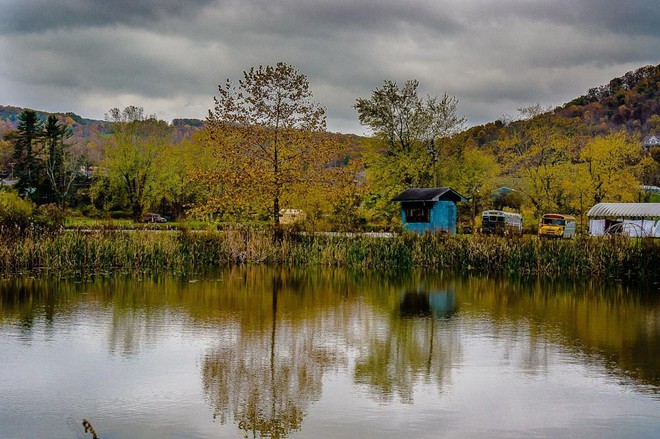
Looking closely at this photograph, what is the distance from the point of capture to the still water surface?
10.6 meters

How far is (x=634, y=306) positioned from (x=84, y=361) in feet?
55.4

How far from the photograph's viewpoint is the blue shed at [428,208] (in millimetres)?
52125

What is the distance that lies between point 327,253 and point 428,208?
19587 mm

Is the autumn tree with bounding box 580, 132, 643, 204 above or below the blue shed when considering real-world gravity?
above

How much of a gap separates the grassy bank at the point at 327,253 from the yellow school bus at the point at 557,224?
25.6 meters

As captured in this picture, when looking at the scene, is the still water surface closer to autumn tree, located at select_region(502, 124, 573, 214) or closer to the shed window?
the shed window

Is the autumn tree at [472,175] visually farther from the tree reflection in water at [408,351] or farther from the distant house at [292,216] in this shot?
the tree reflection in water at [408,351]

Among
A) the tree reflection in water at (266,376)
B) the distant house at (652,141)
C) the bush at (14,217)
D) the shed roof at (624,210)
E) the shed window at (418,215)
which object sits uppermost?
the distant house at (652,141)

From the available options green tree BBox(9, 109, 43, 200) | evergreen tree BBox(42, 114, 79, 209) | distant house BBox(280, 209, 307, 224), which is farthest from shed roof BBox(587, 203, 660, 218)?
green tree BBox(9, 109, 43, 200)

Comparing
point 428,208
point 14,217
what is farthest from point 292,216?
point 14,217

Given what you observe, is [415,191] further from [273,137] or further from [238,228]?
[238,228]

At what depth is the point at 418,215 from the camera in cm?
5338

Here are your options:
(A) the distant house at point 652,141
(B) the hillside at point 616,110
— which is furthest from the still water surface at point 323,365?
(A) the distant house at point 652,141

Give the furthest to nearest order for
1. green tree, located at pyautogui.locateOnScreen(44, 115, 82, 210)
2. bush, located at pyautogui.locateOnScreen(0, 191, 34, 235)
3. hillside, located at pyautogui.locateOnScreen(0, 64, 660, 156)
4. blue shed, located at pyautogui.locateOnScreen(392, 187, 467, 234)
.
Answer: hillside, located at pyautogui.locateOnScreen(0, 64, 660, 156), green tree, located at pyautogui.locateOnScreen(44, 115, 82, 210), blue shed, located at pyautogui.locateOnScreen(392, 187, 467, 234), bush, located at pyautogui.locateOnScreen(0, 191, 34, 235)
